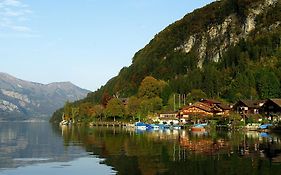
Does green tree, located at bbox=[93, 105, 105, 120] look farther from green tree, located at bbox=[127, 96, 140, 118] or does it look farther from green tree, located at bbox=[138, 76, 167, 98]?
green tree, located at bbox=[127, 96, 140, 118]

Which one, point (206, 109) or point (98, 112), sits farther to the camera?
point (98, 112)

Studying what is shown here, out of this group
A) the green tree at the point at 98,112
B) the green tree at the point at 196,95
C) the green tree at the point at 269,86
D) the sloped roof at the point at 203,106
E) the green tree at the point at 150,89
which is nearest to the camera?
the green tree at the point at 269,86

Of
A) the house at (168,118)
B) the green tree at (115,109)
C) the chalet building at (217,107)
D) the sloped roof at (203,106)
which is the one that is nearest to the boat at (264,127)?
the chalet building at (217,107)

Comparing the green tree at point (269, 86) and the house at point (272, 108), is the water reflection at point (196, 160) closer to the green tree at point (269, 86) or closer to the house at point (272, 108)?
the house at point (272, 108)

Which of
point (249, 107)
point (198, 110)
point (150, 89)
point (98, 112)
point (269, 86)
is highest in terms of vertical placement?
point (150, 89)

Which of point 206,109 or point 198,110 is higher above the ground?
point 206,109

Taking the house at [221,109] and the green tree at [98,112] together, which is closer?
the house at [221,109]

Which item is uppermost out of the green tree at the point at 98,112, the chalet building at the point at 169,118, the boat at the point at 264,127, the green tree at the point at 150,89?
the green tree at the point at 150,89

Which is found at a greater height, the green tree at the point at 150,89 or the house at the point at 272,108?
the green tree at the point at 150,89

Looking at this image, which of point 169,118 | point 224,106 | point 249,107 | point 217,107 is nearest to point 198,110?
point 217,107

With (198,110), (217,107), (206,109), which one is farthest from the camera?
(217,107)

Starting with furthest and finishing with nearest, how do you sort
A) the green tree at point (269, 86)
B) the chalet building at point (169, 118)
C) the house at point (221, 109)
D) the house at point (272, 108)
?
the chalet building at point (169, 118), the house at point (221, 109), the green tree at point (269, 86), the house at point (272, 108)

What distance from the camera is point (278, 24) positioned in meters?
197

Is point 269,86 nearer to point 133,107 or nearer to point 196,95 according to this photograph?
point 196,95
